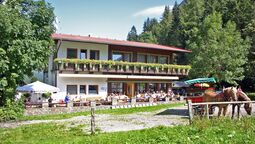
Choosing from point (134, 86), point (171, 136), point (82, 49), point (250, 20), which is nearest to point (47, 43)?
point (171, 136)

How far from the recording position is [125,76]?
37.2 m

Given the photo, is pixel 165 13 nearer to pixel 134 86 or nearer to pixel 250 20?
pixel 250 20

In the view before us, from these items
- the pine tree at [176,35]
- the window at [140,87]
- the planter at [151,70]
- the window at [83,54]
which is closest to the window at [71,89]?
the window at [83,54]

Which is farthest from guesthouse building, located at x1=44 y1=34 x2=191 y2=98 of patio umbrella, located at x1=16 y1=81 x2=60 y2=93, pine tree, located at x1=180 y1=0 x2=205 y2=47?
pine tree, located at x1=180 y1=0 x2=205 y2=47

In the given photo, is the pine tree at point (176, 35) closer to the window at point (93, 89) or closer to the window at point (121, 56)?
the window at point (121, 56)

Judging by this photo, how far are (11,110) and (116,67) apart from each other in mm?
16533

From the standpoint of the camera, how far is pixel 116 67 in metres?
36.2

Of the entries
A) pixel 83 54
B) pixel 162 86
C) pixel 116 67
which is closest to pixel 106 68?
pixel 116 67

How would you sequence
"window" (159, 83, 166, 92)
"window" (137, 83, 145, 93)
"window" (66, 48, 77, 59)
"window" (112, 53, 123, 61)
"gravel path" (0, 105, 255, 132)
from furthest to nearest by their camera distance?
"window" (159, 83, 166, 92) < "window" (137, 83, 145, 93) < "window" (112, 53, 123, 61) < "window" (66, 48, 77, 59) < "gravel path" (0, 105, 255, 132)

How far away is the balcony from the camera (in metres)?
32.8

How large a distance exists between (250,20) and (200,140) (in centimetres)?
5044

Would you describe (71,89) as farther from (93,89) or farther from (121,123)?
(121,123)

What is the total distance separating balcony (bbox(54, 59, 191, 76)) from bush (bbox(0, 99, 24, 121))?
10947 mm

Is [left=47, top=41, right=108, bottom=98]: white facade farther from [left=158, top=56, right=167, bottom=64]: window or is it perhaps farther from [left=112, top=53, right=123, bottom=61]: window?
[left=158, top=56, right=167, bottom=64]: window
